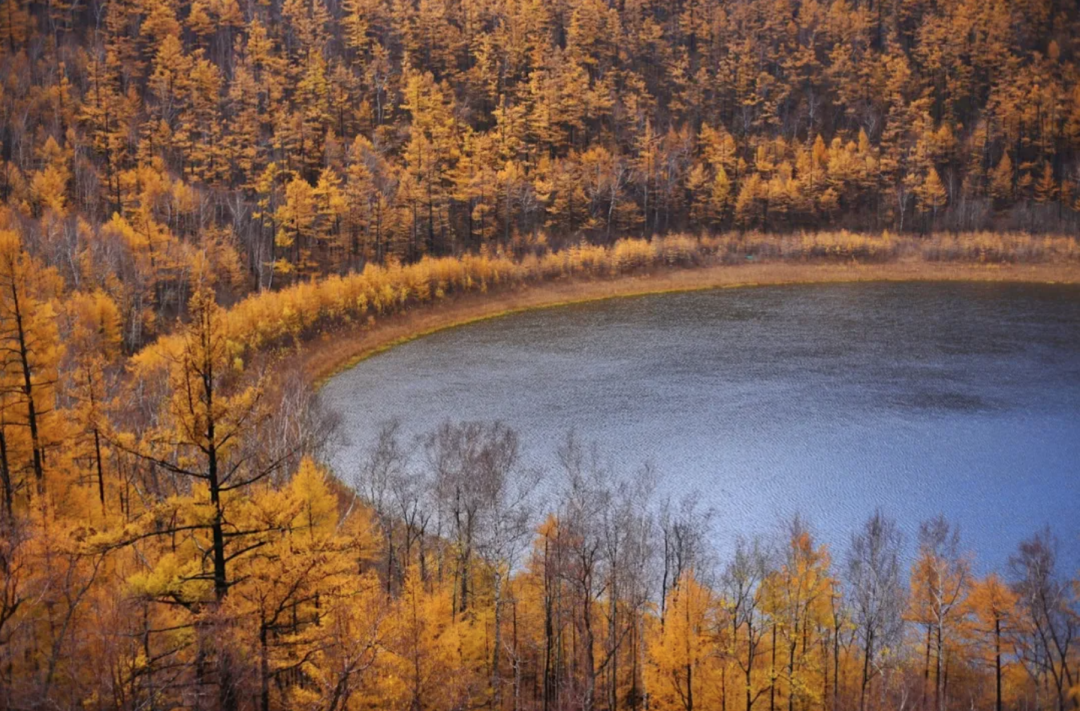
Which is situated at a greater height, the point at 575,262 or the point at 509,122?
the point at 509,122

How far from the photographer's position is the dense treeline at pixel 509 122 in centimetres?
7575

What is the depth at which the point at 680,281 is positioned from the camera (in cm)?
8244

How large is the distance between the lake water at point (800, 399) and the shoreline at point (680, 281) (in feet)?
7.38

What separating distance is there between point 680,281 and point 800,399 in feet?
115

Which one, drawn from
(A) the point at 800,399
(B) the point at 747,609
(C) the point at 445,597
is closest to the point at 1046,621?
(B) the point at 747,609

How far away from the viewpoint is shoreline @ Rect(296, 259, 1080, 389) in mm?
69375

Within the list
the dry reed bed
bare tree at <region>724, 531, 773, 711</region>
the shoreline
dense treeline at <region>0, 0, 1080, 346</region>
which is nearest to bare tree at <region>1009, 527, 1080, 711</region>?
bare tree at <region>724, 531, 773, 711</region>

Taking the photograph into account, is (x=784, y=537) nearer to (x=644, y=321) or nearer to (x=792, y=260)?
(x=644, y=321)

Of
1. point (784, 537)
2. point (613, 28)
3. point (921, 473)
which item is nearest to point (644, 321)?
point (921, 473)

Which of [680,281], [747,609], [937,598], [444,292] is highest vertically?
[444,292]

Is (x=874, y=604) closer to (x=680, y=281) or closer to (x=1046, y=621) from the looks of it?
(x=1046, y=621)

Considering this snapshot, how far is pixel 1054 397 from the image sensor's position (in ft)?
157

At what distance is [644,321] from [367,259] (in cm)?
2209

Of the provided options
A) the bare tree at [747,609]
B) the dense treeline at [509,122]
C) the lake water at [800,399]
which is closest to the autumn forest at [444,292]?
the bare tree at [747,609]
